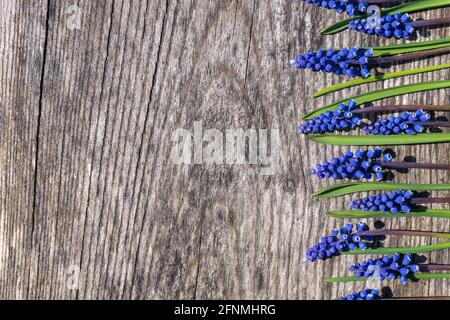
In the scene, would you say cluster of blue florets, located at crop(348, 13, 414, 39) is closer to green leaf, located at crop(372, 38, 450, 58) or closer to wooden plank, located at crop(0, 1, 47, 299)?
green leaf, located at crop(372, 38, 450, 58)

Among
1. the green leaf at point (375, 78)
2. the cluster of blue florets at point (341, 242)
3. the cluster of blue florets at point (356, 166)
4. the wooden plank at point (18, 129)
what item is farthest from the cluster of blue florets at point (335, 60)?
the wooden plank at point (18, 129)

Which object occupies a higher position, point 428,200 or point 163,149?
point 163,149

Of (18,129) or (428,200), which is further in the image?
(18,129)

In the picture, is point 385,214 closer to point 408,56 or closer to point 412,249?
point 412,249

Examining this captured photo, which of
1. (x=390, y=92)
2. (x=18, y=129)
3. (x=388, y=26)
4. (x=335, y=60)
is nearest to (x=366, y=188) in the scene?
(x=390, y=92)

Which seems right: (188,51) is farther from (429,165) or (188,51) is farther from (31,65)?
(429,165)
